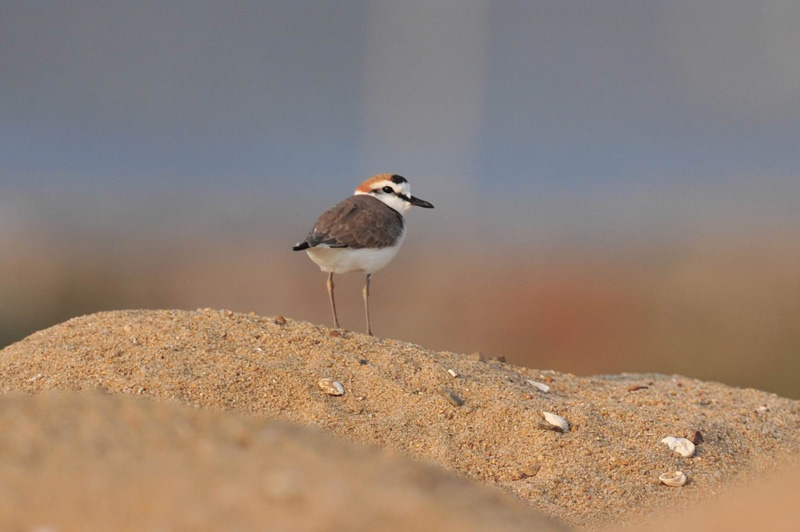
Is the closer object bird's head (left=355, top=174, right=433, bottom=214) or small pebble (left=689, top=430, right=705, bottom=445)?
small pebble (left=689, top=430, right=705, bottom=445)

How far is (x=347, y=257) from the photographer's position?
6195 millimetres

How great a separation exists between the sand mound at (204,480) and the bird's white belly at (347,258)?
328 centimetres

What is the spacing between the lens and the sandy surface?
426cm

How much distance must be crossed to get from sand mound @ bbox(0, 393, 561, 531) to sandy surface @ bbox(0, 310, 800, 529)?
142 centimetres

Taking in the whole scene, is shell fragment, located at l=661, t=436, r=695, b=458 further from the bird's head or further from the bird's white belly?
the bird's head

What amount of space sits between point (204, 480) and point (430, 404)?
2392 mm

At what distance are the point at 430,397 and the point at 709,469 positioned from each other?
130 centimetres

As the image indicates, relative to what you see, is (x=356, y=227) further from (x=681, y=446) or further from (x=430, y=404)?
(x=681, y=446)

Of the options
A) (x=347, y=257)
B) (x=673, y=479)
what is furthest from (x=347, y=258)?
(x=673, y=479)

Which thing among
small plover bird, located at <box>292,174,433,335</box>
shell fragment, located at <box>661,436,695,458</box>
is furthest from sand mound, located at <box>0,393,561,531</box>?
small plover bird, located at <box>292,174,433,335</box>

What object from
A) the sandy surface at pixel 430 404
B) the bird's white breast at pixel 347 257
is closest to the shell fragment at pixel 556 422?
the sandy surface at pixel 430 404

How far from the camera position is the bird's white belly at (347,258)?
6168mm

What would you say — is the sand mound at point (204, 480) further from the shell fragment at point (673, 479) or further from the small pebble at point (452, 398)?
the small pebble at point (452, 398)

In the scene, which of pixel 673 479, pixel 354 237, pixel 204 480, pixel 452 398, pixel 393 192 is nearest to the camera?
pixel 204 480
